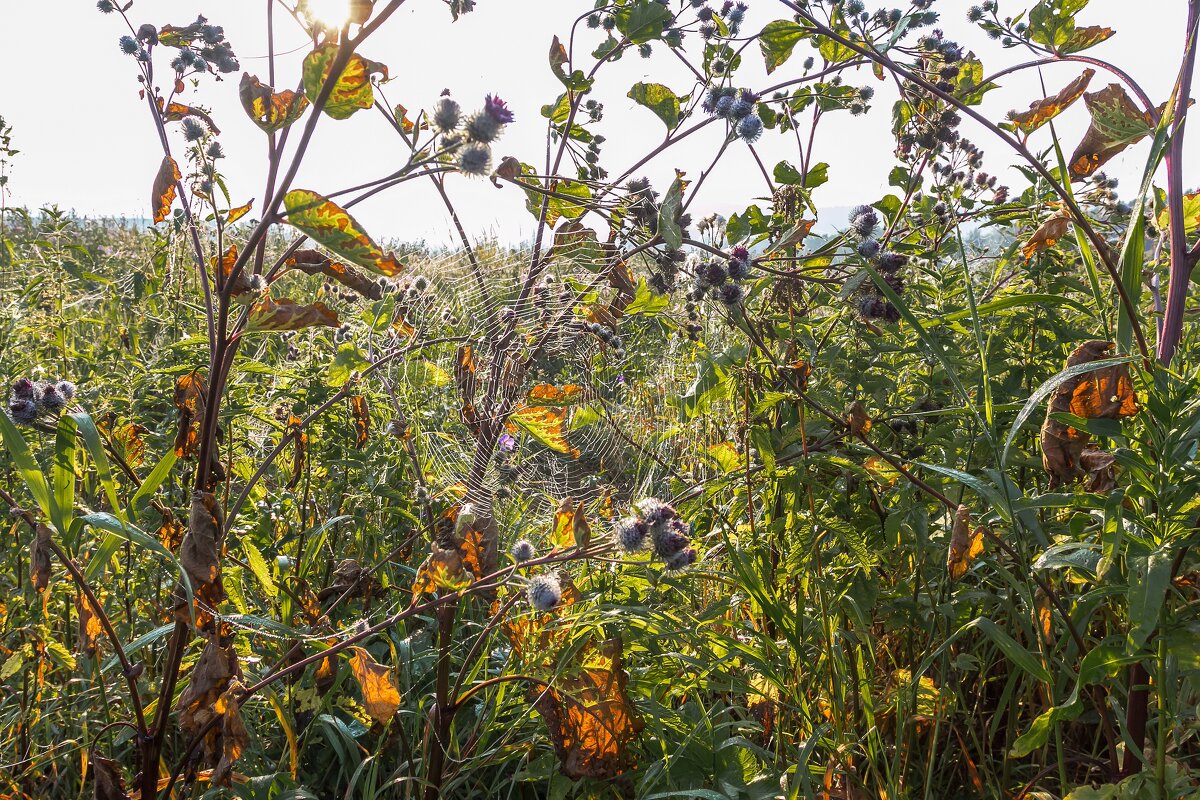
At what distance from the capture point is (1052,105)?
144 cm

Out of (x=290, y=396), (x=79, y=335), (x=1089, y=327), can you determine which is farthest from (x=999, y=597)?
(x=79, y=335)

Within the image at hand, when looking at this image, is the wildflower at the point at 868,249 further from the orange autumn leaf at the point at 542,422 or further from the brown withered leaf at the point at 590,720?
the brown withered leaf at the point at 590,720

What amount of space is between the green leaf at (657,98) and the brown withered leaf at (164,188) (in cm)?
89

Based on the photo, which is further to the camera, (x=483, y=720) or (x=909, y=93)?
(x=909, y=93)

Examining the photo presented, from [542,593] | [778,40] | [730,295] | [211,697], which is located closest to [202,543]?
[211,697]

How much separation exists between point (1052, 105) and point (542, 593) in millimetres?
1251

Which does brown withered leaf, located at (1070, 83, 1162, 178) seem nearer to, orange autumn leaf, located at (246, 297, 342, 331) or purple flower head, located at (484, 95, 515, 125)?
purple flower head, located at (484, 95, 515, 125)

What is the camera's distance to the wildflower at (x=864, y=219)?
5.78ft

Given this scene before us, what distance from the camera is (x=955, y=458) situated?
5.29 feet

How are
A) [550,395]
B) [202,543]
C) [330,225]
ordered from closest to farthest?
[330,225] < [202,543] < [550,395]

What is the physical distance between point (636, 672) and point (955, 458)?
784 millimetres

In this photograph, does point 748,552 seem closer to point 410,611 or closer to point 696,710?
point 696,710

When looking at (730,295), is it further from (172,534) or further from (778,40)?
(172,534)

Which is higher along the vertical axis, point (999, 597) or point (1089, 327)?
point (1089, 327)
